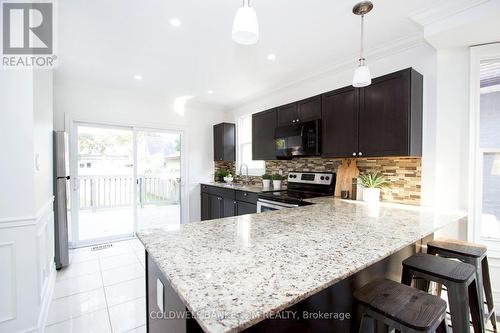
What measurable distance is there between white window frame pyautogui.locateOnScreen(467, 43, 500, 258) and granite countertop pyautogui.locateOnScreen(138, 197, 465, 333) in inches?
25.3

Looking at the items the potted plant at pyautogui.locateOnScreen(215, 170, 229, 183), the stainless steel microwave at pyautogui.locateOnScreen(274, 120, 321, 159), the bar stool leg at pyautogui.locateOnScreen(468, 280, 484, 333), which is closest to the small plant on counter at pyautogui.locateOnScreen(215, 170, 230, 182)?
Answer: the potted plant at pyautogui.locateOnScreen(215, 170, 229, 183)

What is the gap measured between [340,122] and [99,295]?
323 centimetres

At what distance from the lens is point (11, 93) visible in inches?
66.0

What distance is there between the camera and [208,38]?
7.86ft

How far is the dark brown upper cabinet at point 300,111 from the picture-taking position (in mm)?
2982

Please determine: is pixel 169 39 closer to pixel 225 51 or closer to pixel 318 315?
pixel 225 51

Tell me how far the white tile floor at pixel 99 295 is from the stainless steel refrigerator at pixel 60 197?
0.22 metres

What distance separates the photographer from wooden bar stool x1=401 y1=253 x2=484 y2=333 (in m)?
1.16

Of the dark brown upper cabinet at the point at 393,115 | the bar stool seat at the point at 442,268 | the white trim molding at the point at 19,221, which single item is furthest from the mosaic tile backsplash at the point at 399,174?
the white trim molding at the point at 19,221

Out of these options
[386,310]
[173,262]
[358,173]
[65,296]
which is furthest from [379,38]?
[65,296]

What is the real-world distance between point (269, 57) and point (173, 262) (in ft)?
8.59

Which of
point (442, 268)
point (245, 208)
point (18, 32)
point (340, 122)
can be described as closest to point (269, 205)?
point (245, 208)

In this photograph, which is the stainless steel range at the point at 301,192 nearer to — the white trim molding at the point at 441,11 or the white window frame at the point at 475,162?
the white window frame at the point at 475,162

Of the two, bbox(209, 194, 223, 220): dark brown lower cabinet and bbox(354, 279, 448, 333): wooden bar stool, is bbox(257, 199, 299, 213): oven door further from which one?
bbox(354, 279, 448, 333): wooden bar stool
